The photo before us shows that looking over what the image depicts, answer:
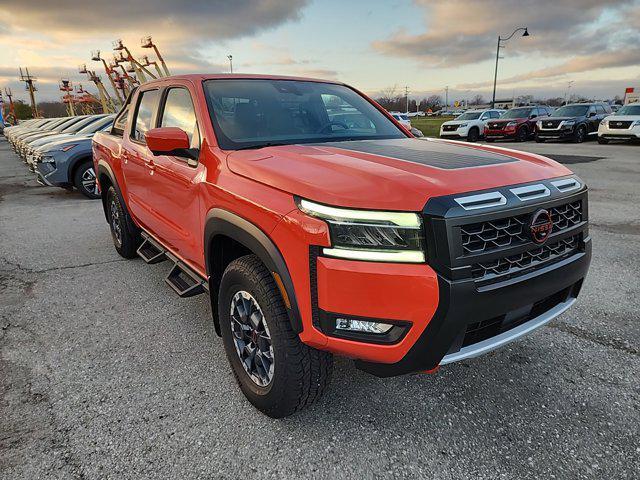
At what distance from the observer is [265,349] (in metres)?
2.30

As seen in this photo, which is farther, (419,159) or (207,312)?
(207,312)

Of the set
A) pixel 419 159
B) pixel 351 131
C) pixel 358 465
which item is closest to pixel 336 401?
pixel 358 465

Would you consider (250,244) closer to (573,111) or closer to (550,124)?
(550,124)

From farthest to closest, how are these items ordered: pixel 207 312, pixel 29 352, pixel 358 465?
1. pixel 207 312
2. pixel 29 352
3. pixel 358 465

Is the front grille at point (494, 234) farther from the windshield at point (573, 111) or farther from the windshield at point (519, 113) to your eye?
the windshield at point (519, 113)

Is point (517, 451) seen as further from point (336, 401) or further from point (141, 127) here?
point (141, 127)

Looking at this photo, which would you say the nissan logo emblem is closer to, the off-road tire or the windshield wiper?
the windshield wiper

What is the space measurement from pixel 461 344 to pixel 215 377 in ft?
5.22

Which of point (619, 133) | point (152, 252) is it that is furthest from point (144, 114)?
point (619, 133)

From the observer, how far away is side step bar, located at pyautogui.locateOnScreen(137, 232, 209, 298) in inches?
118

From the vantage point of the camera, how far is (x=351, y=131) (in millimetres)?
3230

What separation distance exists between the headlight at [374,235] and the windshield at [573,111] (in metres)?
22.8

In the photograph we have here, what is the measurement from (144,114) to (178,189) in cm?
141

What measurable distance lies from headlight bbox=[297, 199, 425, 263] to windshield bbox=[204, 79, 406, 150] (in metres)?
1.10
